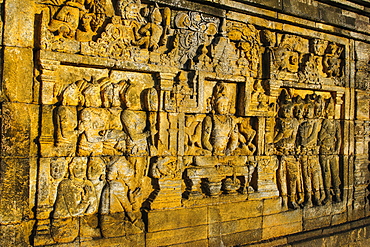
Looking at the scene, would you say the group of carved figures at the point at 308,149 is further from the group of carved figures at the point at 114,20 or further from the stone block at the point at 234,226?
the group of carved figures at the point at 114,20

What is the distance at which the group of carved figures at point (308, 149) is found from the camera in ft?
20.8

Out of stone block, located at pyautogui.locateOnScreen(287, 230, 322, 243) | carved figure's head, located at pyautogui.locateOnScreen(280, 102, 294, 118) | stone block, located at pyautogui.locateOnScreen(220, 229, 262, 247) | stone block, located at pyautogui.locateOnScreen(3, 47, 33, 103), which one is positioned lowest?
stone block, located at pyautogui.locateOnScreen(287, 230, 322, 243)

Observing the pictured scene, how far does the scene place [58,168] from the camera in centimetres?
447

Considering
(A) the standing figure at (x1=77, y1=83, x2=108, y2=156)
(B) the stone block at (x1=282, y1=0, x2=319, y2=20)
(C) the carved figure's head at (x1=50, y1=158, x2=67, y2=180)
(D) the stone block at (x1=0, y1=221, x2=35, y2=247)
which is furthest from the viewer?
(B) the stone block at (x1=282, y1=0, x2=319, y2=20)

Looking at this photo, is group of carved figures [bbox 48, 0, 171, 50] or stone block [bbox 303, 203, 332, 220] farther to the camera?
stone block [bbox 303, 203, 332, 220]

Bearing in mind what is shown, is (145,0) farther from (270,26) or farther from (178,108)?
(270,26)

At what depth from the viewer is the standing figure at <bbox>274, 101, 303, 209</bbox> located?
6293mm

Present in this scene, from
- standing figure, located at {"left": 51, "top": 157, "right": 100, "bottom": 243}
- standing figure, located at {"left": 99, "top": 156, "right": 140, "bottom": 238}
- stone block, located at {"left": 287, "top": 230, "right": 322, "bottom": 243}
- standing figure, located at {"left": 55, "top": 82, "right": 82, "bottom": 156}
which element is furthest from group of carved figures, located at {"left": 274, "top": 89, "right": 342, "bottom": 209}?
standing figure, located at {"left": 55, "top": 82, "right": 82, "bottom": 156}

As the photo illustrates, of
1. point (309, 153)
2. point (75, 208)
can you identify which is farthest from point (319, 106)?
point (75, 208)

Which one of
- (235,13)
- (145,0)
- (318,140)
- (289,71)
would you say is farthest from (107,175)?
(318,140)

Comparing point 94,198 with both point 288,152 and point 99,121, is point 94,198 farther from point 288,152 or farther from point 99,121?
point 288,152

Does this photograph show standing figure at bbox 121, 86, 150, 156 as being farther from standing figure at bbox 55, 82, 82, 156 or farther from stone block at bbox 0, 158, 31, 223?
stone block at bbox 0, 158, 31, 223

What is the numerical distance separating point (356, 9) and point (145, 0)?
16.7ft

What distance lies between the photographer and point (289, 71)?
644 centimetres
